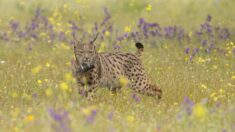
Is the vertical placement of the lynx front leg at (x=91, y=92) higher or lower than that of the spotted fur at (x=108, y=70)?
lower

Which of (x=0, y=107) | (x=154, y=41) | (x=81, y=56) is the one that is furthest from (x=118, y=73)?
(x=154, y=41)

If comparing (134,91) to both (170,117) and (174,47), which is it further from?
(174,47)

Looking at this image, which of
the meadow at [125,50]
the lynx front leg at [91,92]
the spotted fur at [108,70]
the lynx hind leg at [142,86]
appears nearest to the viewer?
the meadow at [125,50]

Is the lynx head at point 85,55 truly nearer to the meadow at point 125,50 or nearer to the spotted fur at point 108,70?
the spotted fur at point 108,70

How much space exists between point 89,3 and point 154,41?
7.98m

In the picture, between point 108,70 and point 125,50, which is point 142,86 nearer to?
point 108,70

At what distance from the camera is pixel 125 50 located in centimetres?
1819

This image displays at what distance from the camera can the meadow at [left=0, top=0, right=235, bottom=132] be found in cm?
827

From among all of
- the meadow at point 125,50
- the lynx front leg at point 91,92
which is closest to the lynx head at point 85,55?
the lynx front leg at point 91,92

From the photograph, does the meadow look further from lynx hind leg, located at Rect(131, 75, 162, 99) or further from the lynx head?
the lynx head

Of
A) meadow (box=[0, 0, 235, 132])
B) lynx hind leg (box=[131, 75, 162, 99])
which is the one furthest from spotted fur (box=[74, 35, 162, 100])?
meadow (box=[0, 0, 235, 132])

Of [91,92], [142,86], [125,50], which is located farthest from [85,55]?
[125,50]

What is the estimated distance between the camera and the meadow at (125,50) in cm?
827

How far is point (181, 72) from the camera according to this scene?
49.6ft
